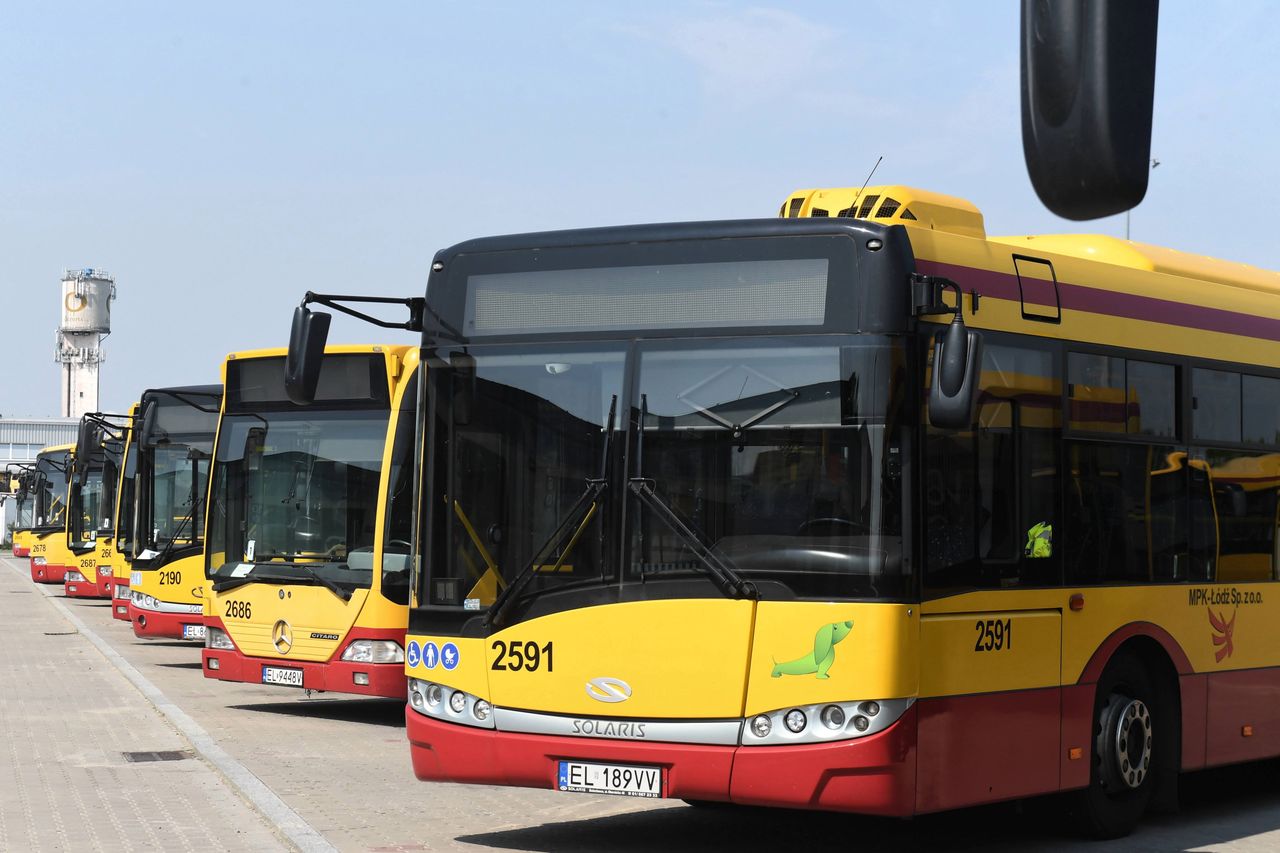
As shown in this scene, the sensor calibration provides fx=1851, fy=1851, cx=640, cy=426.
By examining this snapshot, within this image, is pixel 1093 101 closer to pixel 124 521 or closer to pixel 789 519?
pixel 789 519

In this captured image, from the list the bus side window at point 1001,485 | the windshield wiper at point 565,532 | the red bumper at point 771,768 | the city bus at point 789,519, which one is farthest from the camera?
the windshield wiper at point 565,532

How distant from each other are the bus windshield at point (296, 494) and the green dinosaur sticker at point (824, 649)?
7451 mm

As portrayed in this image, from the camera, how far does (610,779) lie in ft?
27.0

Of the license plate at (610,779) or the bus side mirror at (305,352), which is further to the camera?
the bus side mirror at (305,352)

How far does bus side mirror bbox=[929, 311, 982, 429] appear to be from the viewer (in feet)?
25.1

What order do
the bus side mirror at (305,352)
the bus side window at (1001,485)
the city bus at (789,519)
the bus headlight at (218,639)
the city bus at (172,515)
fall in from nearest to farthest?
the city bus at (789,519) < the bus side window at (1001,485) < the bus side mirror at (305,352) < the bus headlight at (218,639) < the city bus at (172,515)

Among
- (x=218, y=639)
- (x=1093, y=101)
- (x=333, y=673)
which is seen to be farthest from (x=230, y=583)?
(x=1093, y=101)

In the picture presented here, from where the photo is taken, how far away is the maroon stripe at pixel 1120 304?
28.7 ft

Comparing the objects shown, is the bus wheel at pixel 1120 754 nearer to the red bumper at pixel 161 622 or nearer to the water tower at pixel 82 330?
the red bumper at pixel 161 622

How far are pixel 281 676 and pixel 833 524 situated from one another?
8.34 m

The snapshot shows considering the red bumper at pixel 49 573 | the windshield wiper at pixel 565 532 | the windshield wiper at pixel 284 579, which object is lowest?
the red bumper at pixel 49 573

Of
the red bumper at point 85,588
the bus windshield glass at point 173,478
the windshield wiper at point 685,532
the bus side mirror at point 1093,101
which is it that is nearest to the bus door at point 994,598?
the windshield wiper at point 685,532

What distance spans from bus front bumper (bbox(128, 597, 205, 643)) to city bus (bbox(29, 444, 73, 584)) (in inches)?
723

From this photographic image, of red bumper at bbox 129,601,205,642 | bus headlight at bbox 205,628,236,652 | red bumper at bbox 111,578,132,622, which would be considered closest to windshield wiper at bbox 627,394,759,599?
bus headlight at bbox 205,628,236,652
